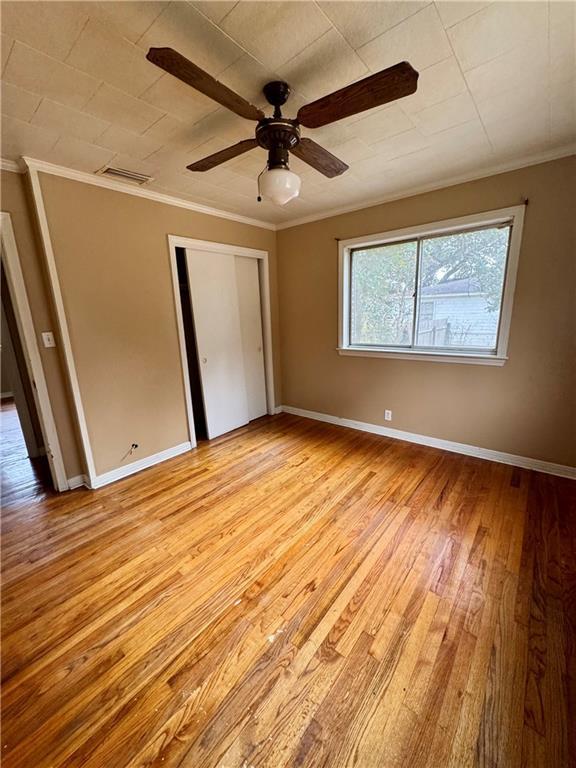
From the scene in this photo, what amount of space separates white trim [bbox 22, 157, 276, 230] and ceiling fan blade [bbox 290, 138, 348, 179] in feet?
5.52

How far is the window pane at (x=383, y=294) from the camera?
3074 mm

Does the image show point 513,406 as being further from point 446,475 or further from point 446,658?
point 446,658

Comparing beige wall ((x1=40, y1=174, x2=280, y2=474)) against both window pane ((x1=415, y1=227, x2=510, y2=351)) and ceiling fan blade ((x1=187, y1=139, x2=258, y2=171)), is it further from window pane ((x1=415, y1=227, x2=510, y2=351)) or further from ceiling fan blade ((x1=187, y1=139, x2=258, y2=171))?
window pane ((x1=415, y1=227, x2=510, y2=351))

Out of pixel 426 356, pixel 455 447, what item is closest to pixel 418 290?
pixel 426 356

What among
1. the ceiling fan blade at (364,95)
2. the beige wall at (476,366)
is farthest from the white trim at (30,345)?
the beige wall at (476,366)

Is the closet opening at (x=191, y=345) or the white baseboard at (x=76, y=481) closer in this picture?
the white baseboard at (x=76, y=481)

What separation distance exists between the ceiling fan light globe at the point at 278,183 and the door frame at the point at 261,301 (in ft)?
5.54

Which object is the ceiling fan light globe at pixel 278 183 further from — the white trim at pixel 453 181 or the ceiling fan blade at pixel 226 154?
the white trim at pixel 453 181

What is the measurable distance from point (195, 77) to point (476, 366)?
9.18ft

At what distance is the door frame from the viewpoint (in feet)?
9.69

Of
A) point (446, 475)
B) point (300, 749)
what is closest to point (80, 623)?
point (300, 749)

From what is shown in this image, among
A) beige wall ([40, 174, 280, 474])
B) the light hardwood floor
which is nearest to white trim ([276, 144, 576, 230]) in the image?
beige wall ([40, 174, 280, 474])

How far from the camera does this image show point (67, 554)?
1896 millimetres

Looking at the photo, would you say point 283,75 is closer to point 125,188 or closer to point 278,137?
point 278,137
